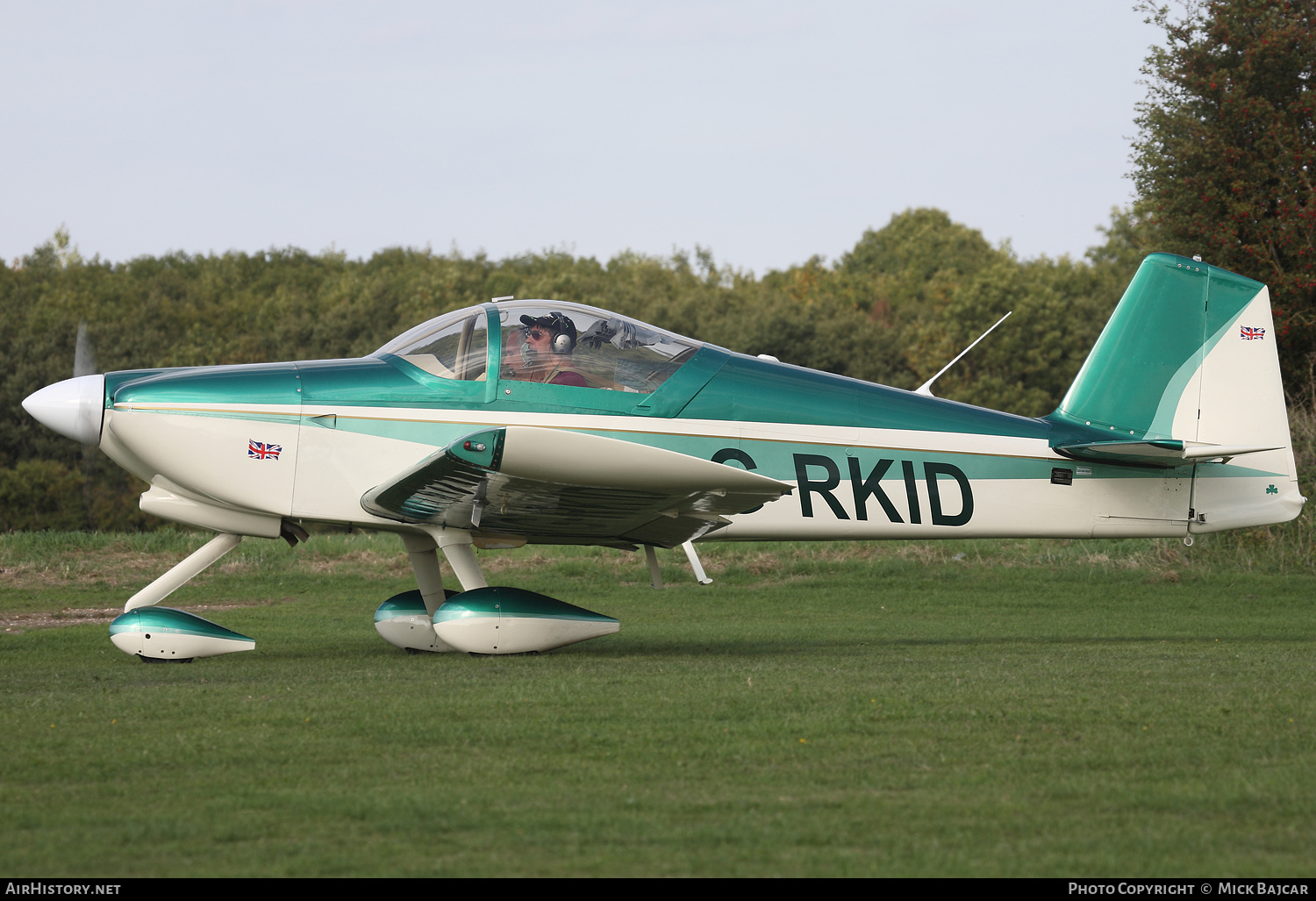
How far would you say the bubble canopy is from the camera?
24.8ft

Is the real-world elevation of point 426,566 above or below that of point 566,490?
below

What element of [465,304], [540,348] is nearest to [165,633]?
[540,348]

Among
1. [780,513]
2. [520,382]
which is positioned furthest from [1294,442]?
[520,382]

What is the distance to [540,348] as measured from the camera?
7594 millimetres

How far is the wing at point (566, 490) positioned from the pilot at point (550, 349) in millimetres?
688

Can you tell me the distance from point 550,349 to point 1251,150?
1350 cm

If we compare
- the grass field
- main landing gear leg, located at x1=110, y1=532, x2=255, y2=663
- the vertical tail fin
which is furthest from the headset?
the vertical tail fin

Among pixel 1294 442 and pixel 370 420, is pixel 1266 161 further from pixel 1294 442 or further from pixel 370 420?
pixel 370 420

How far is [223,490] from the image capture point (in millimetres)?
7508

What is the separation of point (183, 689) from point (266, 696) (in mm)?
554

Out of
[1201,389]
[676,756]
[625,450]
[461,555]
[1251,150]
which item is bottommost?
[676,756]

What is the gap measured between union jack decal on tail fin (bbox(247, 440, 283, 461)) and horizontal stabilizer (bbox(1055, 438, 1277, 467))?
5465 millimetres

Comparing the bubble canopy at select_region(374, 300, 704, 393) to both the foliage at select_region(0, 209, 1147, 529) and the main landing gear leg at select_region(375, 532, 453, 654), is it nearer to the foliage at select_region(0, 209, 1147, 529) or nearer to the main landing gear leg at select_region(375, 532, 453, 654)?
the main landing gear leg at select_region(375, 532, 453, 654)

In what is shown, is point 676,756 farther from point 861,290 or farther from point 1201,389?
point 861,290
